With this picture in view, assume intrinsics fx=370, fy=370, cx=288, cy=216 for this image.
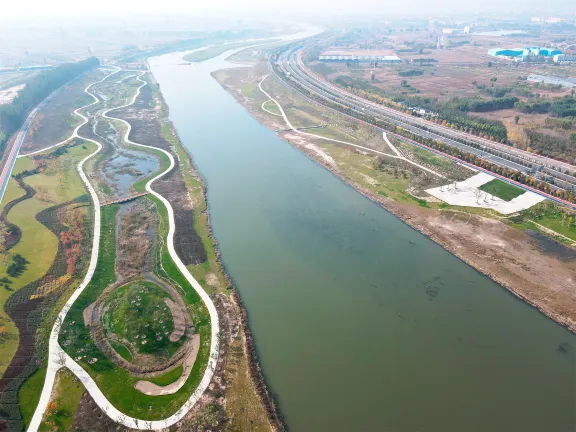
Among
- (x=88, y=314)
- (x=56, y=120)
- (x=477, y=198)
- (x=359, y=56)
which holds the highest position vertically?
(x=56, y=120)

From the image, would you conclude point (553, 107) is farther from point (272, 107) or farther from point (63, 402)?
point (63, 402)

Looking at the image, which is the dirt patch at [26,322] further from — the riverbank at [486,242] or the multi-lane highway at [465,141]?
the multi-lane highway at [465,141]

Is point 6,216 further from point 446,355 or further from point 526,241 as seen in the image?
point 526,241

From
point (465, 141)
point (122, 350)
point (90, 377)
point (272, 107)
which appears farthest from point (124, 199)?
point (465, 141)

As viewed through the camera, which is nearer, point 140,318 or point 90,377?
point 90,377

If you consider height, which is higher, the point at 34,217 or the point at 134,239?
the point at 34,217

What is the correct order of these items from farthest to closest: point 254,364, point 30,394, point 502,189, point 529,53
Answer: point 529,53 < point 502,189 < point 254,364 < point 30,394

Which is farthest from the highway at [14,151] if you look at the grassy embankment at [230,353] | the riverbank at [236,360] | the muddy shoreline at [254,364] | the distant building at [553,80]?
the distant building at [553,80]
